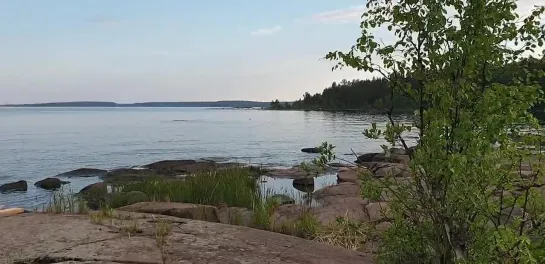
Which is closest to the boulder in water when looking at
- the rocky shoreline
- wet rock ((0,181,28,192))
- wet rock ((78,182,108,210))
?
the rocky shoreline

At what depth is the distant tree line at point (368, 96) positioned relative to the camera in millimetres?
3449

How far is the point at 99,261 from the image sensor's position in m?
4.28

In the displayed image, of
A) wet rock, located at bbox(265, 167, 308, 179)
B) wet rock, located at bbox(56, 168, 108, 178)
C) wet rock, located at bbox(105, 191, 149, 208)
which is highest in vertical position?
wet rock, located at bbox(105, 191, 149, 208)

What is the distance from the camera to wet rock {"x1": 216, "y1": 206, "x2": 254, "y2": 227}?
737cm

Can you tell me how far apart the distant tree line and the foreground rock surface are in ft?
5.04

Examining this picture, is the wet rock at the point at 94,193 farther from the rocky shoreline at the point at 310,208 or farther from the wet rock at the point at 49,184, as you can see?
the wet rock at the point at 49,184

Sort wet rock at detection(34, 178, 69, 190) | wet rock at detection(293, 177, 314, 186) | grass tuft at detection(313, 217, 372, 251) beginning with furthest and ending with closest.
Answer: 1. wet rock at detection(34, 178, 69, 190)
2. wet rock at detection(293, 177, 314, 186)
3. grass tuft at detection(313, 217, 372, 251)

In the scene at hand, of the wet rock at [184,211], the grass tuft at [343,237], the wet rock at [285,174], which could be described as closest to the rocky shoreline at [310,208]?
the wet rock at [184,211]

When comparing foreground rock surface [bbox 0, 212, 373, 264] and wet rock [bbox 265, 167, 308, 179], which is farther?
wet rock [bbox 265, 167, 308, 179]

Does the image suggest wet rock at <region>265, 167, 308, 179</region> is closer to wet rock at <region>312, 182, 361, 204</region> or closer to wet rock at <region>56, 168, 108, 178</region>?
wet rock at <region>312, 182, 361, 204</region>

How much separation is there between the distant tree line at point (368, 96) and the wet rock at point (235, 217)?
2.42m

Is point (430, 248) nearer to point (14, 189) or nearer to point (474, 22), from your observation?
point (474, 22)

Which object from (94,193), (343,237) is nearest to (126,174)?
(94,193)

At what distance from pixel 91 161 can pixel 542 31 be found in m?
24.2
